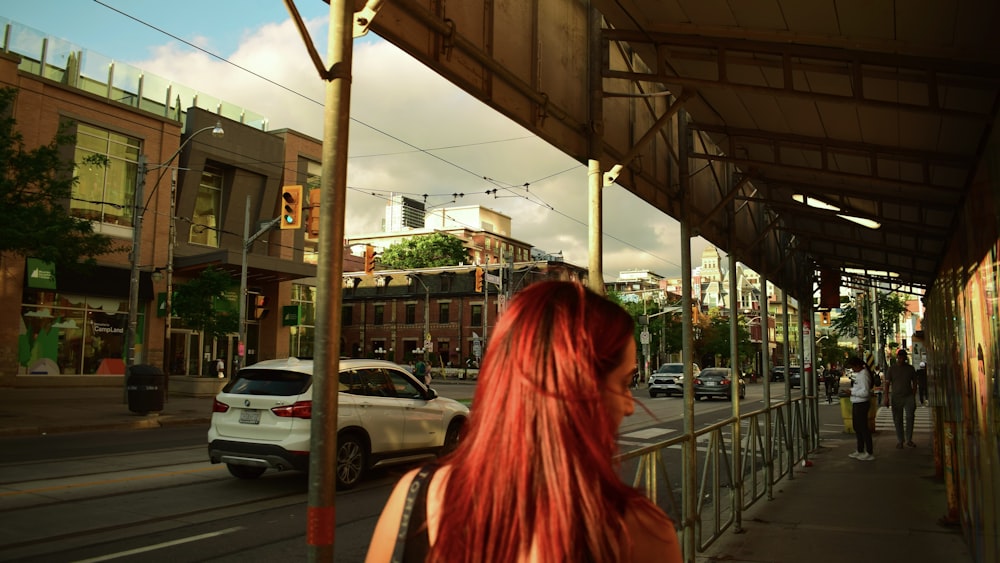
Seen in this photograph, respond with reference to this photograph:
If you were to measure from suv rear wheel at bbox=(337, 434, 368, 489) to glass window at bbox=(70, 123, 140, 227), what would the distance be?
21.8 metres

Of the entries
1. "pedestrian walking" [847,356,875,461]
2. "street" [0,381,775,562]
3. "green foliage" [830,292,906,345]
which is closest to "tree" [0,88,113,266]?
"street" [0,381,775,562]

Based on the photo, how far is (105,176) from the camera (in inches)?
1124

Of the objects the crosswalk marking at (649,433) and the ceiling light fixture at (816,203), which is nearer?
the ceiling light fixture at (816,203)

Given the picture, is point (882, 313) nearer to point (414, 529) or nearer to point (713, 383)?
point (713, 383)

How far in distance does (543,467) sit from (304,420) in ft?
28.4

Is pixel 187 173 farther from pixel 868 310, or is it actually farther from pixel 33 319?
pixel 868 310

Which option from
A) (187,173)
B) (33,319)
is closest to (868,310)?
(187,173)

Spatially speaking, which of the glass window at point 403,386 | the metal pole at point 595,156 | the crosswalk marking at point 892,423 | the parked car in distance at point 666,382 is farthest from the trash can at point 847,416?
the metal pole at point 595,156

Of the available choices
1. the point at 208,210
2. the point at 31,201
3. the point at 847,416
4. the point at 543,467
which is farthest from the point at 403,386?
the point at 208,210

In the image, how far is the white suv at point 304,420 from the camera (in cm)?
941

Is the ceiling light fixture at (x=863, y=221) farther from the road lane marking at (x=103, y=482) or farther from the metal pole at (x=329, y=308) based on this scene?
the road lane marking at (x=103, y=482)

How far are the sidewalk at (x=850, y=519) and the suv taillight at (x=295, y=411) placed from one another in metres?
A: 5.29

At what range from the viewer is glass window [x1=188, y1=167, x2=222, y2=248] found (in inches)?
1325

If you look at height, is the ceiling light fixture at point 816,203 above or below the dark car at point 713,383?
above
